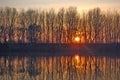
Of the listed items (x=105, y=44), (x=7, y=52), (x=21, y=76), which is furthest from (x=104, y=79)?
(x=105, y=44)

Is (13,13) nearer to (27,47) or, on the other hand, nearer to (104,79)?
(27,47)

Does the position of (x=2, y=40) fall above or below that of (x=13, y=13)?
below

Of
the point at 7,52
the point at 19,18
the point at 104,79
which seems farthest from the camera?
the point at 19,18

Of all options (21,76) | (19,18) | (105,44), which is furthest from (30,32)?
(21,76)

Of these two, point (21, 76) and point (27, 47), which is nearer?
point (21, 76)

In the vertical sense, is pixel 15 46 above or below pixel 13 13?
below

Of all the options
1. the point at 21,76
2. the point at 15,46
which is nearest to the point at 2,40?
the point at 15,46

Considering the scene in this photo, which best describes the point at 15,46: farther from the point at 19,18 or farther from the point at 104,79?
the point at 104,79

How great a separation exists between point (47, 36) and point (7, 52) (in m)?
11.0

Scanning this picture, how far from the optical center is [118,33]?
7262 centimetres

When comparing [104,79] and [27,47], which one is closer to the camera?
[104,79]

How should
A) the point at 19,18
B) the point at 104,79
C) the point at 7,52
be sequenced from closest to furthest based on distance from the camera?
1. the point at 104,79
2. the point at 7,52
3. the point at 19,18

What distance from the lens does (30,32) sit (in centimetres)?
7206

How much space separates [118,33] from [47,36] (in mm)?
13603
